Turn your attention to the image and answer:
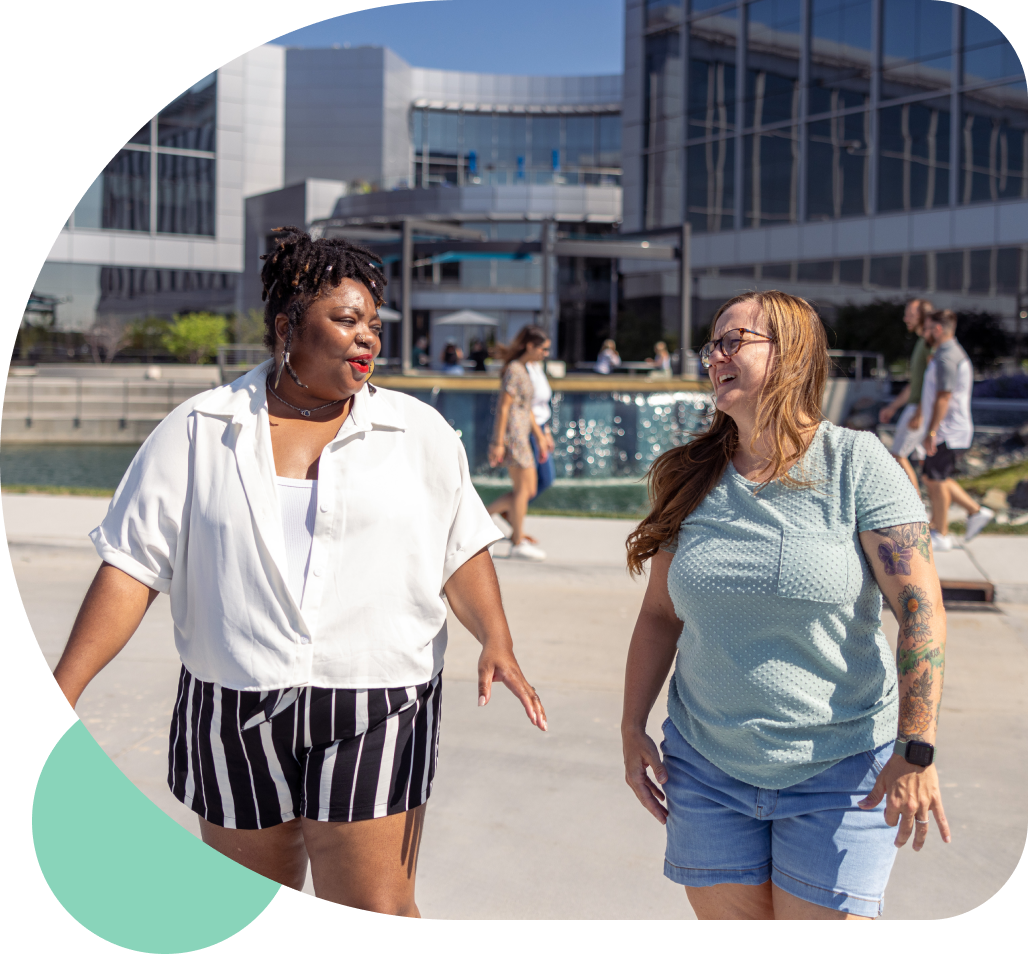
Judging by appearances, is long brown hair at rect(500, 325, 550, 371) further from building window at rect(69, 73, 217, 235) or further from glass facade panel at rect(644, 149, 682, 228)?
building window at rect(69, 73, 217, 235)

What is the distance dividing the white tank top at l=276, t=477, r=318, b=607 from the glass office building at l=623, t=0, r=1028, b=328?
2955cm

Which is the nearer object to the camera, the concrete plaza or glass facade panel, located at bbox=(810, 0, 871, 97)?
the concrete plaza

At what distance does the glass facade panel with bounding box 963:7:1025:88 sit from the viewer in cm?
Result: 2767

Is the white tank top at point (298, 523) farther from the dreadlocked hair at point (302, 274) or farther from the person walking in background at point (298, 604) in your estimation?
the dreadlocked hair at point (302, 274)

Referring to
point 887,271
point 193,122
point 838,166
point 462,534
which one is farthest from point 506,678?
point 193,122

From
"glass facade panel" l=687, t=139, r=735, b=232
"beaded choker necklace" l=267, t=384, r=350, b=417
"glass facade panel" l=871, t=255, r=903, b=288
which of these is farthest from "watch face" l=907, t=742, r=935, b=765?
"glass facade panel" l=687, t=139, r=735, b=232

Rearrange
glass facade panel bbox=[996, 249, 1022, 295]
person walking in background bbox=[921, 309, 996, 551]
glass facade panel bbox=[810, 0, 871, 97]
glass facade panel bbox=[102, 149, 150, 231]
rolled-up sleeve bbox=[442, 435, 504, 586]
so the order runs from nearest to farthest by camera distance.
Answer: rolled-up sleeve bbox=[442, 435, 504, 586]
person walking in background bbox=[921, 309, 996, 551]
glass facade panel bbox=[996, 249, 1022, 295]
glass facade panel bbox=[810, 0, 871, 97]
glass facade panel bbox=[102, 149, 150, 231]

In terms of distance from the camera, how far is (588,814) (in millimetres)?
3736

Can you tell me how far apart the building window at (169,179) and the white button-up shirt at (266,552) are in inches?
1846

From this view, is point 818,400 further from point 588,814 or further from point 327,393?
point 588,814

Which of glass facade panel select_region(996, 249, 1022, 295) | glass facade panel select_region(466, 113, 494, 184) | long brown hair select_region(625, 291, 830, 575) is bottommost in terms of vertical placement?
long brown hair select_region(625, 291, 830, 575)

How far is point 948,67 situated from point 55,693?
32408mm

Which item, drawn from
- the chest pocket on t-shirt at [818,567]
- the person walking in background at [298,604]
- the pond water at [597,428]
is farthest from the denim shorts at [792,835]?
the pond water at [597,428]

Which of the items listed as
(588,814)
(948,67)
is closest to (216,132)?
(948,67)
